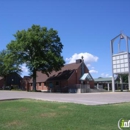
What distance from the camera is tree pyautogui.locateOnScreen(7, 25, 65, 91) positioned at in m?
46.5

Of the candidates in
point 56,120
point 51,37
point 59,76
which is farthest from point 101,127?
point 59,76

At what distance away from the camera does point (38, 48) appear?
47.6 m

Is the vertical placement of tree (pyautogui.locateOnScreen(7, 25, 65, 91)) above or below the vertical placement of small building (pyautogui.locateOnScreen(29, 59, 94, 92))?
above

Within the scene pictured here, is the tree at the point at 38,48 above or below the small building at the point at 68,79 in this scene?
above

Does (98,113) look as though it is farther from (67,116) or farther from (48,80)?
(48,80)

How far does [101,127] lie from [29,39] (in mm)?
39946

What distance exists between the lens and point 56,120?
31.0ft

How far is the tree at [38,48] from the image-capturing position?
A: 46.5 meters

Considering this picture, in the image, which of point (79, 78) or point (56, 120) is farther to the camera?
point (79, 78)

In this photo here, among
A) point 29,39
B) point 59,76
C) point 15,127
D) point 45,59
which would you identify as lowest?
point 15,127

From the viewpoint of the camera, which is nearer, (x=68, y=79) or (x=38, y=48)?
(x=38, y=48)

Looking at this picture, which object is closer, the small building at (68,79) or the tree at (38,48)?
the tree at (38,48)

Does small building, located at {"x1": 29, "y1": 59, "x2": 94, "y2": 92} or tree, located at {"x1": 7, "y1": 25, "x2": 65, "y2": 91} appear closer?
tree, located at {"x1": 7, "y1": 25, "x2": 65, "y2": 91}

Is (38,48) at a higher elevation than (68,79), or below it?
higher
